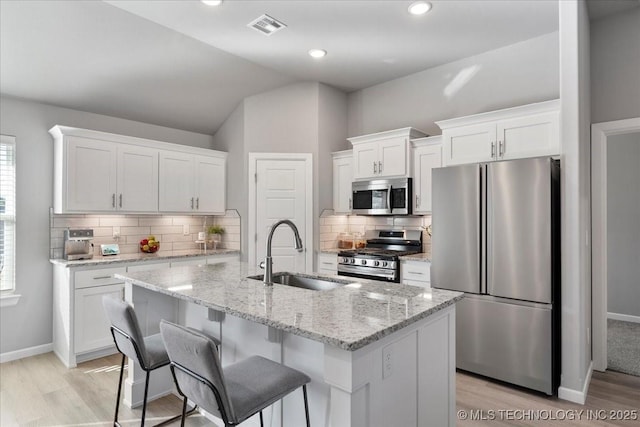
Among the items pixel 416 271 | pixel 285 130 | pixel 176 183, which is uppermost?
pixel 285 130

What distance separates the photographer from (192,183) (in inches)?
191

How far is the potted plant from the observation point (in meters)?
5.11

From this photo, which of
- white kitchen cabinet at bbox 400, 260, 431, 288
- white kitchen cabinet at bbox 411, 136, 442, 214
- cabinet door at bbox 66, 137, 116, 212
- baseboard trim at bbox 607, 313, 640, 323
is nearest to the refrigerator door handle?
white kitchen cabinet at bbox 400, 260, 431, 288

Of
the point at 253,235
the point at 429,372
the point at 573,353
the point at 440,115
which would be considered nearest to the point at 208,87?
the point at 253,235

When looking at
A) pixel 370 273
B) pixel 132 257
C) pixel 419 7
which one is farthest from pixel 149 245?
pixel 419 7

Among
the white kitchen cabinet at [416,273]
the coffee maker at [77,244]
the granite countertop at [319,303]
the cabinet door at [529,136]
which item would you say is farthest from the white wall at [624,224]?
the coffee maker at [77,244]

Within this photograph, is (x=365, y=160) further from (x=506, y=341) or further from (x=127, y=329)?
(x=127, y=329)

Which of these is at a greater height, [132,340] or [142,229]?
[142,229]

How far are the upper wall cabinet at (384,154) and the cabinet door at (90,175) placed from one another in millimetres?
2746

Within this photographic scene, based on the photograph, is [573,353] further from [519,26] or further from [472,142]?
[519,26]

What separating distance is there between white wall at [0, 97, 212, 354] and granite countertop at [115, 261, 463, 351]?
6.54 feet

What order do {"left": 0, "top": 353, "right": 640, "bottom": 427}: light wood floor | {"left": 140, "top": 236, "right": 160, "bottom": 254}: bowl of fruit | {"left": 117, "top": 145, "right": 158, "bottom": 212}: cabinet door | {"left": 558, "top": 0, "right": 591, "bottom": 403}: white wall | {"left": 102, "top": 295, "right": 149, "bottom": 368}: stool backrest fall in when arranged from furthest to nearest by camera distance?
{"left": 140, "top": 236, "right": 160, "bottom": 254}: bowl of fruit → {"left": 117, "top": 145, "right": 158, "bottom": 212}: cabinet door → {"left": 558, "top": 0, "right": 591, "bottom": 403}: white wall → {"left": 0, "top": 353, "right": 640, "bottom": 427}: light wood floor → {"left": 102, "top": 295, "right": 149, "bottom": 368}: stool backrest

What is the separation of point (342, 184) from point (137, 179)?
8.03 feet

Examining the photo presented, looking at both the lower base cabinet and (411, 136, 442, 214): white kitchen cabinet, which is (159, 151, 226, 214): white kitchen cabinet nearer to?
the lower base cabinet
